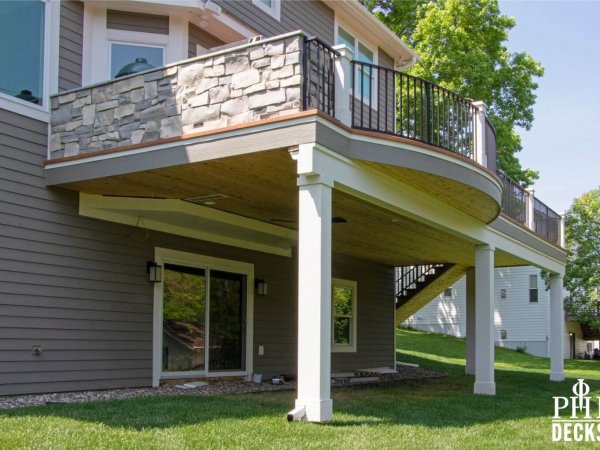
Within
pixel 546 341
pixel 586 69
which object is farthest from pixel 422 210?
Result: pixel 546 341

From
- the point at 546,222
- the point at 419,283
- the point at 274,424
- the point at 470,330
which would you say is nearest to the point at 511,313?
the point at 419,283

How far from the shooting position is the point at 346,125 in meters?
7.71

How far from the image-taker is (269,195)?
9664 mm

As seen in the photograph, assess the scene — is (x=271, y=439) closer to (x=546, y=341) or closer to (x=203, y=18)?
(x=203, y=18)

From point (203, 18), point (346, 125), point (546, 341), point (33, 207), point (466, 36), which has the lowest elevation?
point (546, 341)

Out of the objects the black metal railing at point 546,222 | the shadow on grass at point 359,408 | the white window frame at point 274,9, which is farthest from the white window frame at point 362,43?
the shadow on grass at point 359,408

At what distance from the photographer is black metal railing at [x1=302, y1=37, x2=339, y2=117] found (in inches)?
290

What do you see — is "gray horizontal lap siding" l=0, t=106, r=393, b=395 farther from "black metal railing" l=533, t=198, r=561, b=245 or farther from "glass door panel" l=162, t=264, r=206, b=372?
"black metal railing" l=533, t=198, r=561, b=245

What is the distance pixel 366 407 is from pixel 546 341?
81.2 ft

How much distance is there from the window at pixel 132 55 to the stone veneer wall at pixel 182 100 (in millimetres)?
1063

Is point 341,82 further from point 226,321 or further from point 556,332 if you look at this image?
point 556,332

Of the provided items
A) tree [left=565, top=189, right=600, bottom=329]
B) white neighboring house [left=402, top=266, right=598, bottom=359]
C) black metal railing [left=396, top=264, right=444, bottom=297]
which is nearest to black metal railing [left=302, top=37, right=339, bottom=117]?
black metal railing [left=396, top=264, right=444, bottom=297]

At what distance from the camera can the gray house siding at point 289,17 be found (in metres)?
11.4

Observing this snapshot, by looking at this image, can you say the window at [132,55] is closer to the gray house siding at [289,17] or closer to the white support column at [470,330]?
the gray house siding at [289,17]
